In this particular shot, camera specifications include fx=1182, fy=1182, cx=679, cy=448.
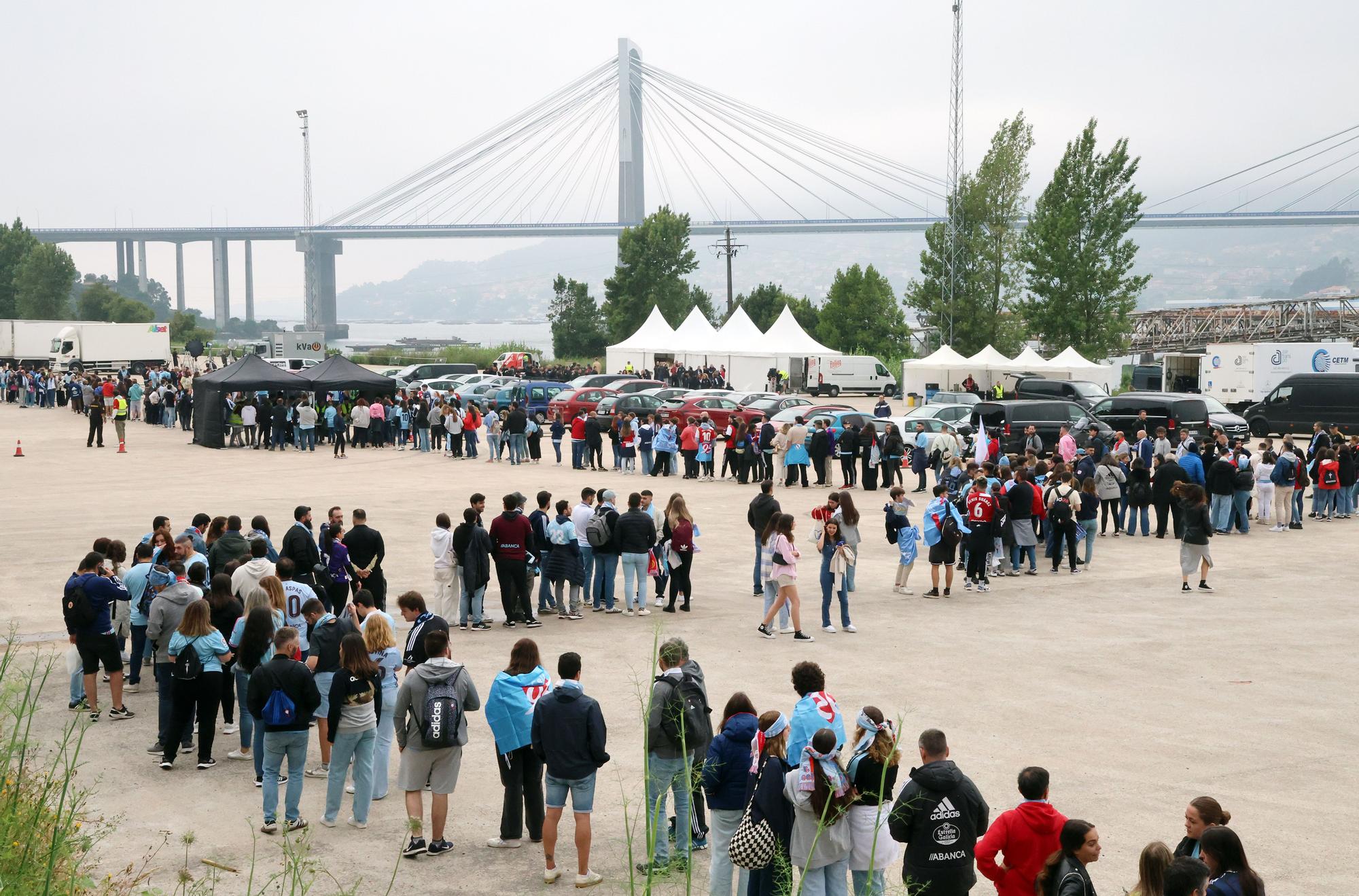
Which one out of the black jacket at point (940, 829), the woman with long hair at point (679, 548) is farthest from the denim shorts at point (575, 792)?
the woman with long hair at point (679, 548)

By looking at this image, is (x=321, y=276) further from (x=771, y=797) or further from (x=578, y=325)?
(x=771, y=797)

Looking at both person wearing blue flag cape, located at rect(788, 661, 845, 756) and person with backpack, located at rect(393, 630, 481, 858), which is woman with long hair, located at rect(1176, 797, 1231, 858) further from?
person with backpack, located at rect(393, 630, 481, 858)

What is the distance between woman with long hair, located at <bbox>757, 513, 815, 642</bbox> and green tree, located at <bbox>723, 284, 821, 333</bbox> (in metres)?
64.4

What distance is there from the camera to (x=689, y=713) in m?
6.91

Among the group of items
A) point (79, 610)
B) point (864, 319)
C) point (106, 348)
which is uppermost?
point (864, 319)

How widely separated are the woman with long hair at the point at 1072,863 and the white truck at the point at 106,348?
6036 cm

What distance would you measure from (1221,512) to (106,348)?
181 feet

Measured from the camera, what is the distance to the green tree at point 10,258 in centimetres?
10531

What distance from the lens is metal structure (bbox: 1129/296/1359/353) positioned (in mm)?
59719

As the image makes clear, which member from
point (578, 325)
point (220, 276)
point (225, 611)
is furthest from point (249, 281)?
point (225, 611)

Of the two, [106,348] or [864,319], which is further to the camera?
[864,319]

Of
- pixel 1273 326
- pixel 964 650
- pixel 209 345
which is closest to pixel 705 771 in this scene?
pixel 964 650

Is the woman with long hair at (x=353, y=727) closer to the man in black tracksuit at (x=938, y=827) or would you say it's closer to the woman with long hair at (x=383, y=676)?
the woman with long hair at (x=383, y=676)

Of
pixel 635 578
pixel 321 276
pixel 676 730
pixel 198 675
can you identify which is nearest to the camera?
pixel 676 730
